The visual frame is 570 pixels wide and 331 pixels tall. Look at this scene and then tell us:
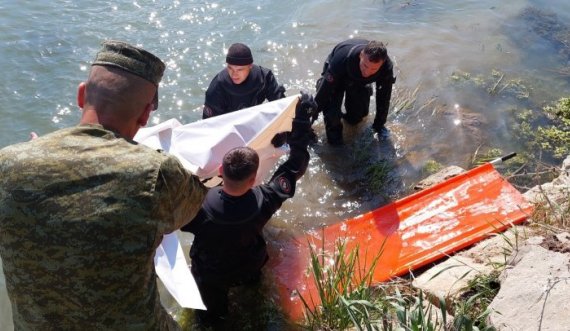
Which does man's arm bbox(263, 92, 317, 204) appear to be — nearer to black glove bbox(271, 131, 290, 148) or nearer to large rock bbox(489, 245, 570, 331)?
black glove bbox(271, 131, 290, 148)

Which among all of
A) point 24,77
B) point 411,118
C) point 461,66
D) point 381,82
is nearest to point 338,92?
point 381,82

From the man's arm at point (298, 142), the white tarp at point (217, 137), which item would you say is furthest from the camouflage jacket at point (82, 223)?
the man's arm at point (298, 142)

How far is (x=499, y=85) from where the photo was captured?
22.9 feet

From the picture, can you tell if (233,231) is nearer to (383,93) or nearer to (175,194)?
(175,194)

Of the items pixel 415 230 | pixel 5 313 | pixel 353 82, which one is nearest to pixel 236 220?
pixel 415 230

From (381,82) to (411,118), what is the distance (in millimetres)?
1362

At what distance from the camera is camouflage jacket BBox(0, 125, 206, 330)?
69.9 inches

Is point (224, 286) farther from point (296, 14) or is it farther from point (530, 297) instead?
point (296, 14)

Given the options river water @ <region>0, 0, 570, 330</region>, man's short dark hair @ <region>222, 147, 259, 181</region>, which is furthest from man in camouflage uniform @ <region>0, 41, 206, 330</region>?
river water @ <region>0, 0, 570, 330</region>

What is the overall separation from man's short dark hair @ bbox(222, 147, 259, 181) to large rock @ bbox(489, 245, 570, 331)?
5.06ft

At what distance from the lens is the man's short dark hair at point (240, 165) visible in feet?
9.76

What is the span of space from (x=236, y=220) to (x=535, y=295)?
5.69ft

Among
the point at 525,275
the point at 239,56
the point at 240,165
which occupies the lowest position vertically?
the point at 525,275

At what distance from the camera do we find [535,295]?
9.12ft
